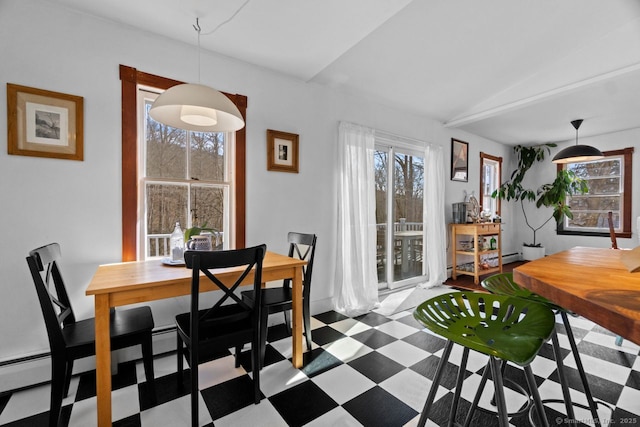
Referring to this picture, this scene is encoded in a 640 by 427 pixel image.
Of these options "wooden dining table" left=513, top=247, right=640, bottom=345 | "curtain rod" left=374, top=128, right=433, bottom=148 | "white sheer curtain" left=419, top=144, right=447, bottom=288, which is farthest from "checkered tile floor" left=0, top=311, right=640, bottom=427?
"curtain rod" left=374, top=128, right=433, bottom=148

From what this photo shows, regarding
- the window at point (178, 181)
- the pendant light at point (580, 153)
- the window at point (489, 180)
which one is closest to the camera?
the window at point (178, 181)

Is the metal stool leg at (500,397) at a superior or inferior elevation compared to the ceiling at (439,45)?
inferior

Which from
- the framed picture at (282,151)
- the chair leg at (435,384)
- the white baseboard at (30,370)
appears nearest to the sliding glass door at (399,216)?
the framed picture at (282,151)

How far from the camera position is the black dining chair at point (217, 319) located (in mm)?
1495

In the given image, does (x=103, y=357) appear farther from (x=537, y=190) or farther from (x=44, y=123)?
(x=537, y=190)

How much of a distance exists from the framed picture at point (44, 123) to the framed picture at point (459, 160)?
451 cm

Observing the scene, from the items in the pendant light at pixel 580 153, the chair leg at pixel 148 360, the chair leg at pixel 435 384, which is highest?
the pendant light at pixel 580 153

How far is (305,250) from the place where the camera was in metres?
2.70

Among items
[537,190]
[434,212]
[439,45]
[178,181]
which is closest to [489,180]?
[537,190]

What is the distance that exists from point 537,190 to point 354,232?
475cm

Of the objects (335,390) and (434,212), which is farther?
(434,212)

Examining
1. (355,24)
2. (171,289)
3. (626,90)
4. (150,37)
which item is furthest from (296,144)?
(626,90)

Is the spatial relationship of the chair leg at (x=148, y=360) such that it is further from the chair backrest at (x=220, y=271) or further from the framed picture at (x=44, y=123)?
the framed picture at (x=44, y=123)

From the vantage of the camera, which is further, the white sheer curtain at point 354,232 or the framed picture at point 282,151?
the white sheer curtain at point 354,232
